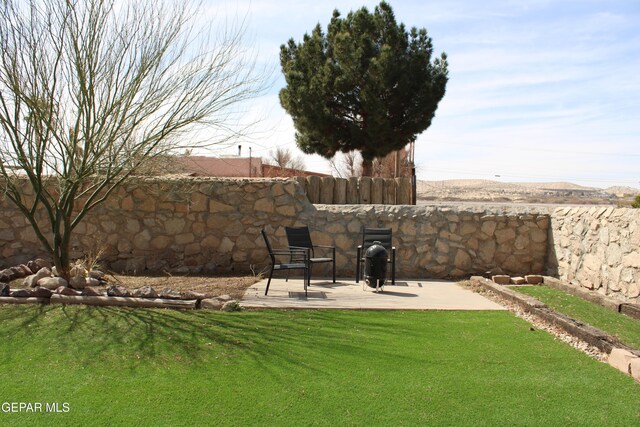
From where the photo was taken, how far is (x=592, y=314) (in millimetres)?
6902

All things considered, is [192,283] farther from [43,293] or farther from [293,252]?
[43,293]

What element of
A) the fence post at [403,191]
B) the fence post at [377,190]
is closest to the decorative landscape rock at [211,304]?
the fence post at [377,190]

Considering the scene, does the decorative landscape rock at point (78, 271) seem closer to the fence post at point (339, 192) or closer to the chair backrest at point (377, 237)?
the chair backrest at point (377, 237)

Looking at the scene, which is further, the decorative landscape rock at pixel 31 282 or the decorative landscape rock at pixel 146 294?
the decorative landscape rock at pixel 31 282

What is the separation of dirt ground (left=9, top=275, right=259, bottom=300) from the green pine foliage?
30.2 feet

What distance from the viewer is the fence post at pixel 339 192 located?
1145cm

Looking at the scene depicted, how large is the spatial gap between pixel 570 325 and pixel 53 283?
5.88 m

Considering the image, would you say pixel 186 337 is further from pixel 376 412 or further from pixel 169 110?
pixel 169 110

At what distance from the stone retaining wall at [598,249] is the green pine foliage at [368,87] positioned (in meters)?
8.06

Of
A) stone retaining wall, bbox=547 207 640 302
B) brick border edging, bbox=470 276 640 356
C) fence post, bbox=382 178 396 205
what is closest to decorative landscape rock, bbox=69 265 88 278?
brick border edging, bbox=470 276 640 356

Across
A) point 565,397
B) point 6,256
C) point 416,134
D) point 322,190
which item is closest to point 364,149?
point 416,134

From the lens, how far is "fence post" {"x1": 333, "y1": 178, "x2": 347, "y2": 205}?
11.4 meters
